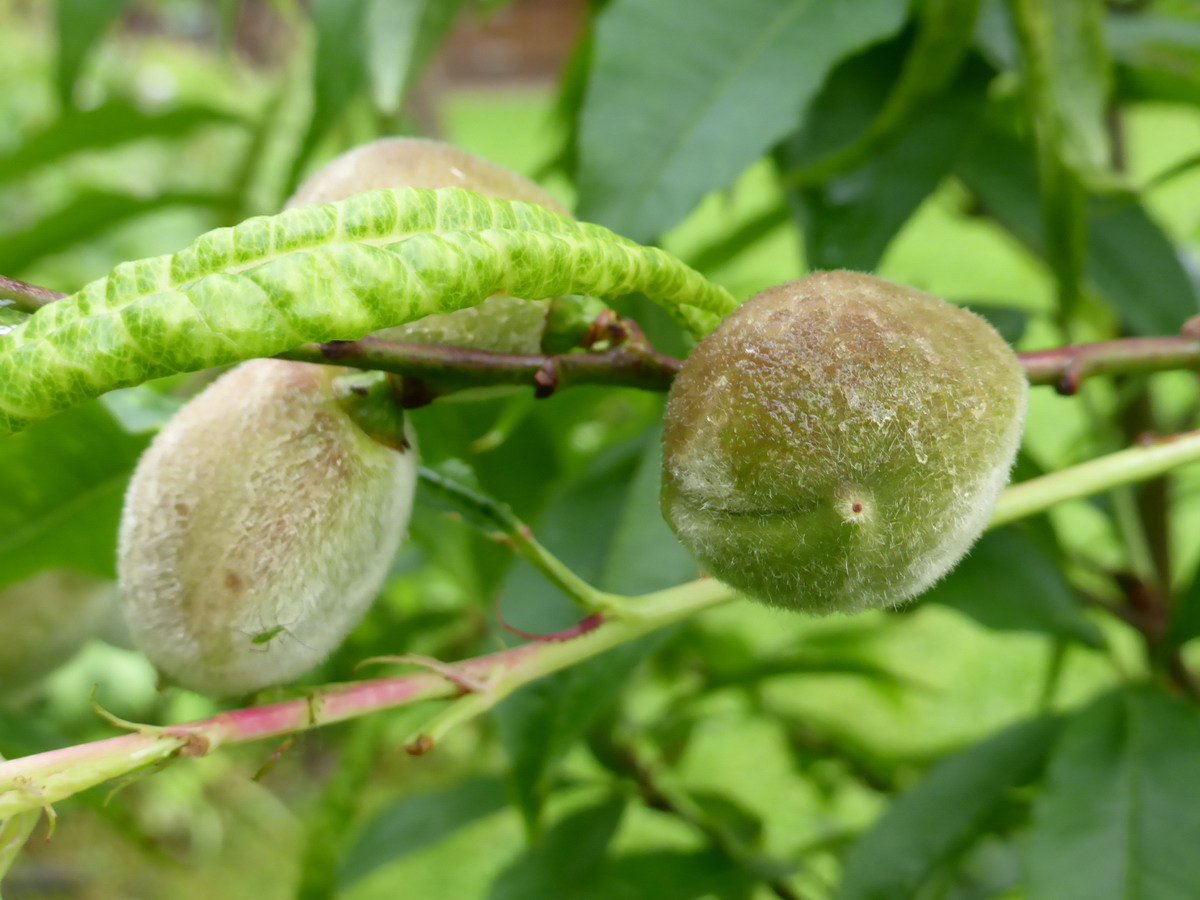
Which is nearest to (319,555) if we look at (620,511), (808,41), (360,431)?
(360,431)

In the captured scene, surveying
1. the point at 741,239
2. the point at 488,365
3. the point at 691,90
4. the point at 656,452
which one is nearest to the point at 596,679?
the point at 656,452

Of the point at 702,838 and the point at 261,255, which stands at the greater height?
the point at 261,255

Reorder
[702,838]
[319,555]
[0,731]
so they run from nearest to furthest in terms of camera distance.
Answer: [319,555] → [0,731] → [702,838]

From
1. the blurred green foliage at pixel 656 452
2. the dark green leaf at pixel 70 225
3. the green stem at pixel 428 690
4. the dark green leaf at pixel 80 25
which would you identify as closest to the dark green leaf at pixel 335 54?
the blurred green foliage at pixel 656 452

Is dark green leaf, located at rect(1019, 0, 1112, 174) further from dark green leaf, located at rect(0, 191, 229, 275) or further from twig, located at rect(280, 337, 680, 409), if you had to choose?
dark green leaf, located at rect(0, 191, 229, 275)

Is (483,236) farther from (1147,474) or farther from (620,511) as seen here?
(620,511)
